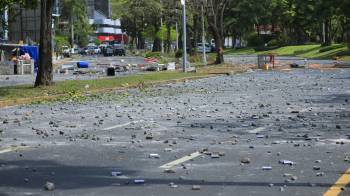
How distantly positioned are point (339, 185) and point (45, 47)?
20376mm

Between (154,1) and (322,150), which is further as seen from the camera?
(154,1)

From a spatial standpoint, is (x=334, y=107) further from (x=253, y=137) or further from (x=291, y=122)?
(x=253, y=137)

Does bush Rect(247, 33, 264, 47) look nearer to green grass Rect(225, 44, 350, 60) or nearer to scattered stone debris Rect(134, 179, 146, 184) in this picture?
green grass Rect(225, 44, 350, 60)

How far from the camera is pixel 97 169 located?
9.73 m

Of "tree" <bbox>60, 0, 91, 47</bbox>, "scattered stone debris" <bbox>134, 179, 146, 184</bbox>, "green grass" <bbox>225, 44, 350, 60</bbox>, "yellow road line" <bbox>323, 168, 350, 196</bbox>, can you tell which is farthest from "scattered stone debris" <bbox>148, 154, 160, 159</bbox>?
"tree" <bbox>60, 0, 91, 47</bbox>

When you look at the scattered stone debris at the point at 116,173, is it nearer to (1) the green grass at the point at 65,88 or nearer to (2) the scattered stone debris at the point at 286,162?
(2) the scattered stone debris at the point at 286,162

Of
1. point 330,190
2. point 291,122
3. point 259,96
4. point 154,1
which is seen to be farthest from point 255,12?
point 330,190

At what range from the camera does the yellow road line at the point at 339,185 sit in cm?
799

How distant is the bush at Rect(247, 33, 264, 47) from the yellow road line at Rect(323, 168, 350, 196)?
11221 centimetres

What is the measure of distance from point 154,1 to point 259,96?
232 ft

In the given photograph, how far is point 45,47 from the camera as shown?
2716 cm

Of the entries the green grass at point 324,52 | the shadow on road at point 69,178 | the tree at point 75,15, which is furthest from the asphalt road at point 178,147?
the tree at point 75,15

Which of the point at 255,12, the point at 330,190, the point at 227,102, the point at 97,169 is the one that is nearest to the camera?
the point at 330,190

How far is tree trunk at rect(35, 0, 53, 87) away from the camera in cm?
2697
